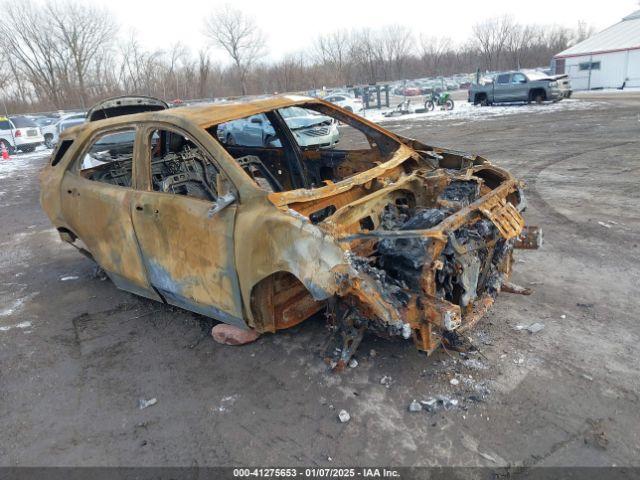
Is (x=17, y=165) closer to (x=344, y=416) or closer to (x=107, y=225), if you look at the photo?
(x=107, y=225)

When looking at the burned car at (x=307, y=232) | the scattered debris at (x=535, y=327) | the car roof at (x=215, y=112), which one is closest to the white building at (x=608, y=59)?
the burned car at (x=307, y=232)

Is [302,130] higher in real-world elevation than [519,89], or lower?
lower

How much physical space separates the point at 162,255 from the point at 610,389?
325cm

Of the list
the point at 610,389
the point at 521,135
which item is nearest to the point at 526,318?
the point at 610,389

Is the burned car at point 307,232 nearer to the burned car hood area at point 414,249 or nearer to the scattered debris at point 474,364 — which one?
the burned car hood area at point 414,249

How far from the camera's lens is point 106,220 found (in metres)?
3.99

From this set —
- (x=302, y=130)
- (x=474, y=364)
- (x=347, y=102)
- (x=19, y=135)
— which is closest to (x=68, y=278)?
(x=474, y=364)

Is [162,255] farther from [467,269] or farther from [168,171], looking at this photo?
[467,269]

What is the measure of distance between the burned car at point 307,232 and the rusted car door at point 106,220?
16 mm

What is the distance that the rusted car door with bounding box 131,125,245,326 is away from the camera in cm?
315

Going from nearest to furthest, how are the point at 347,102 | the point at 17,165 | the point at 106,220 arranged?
the point at 106,220 → the point at 17,165 → the point at 347,102

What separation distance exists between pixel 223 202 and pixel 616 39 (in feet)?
122

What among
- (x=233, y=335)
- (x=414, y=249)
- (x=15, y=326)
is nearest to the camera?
(x=414, y=249)

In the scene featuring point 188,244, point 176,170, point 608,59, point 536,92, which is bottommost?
point 188,244
